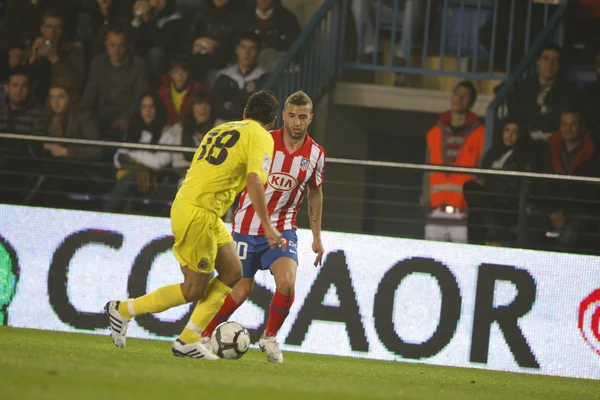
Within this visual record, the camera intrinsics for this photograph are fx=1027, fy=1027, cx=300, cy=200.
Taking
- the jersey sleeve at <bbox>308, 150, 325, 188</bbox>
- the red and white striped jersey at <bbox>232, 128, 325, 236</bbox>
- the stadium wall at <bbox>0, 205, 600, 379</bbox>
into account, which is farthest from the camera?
the stadium wall at <bbox>0, 205, 600, 379</bbox>

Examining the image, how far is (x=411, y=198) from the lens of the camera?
12523 mm

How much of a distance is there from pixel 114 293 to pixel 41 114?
3.24 m

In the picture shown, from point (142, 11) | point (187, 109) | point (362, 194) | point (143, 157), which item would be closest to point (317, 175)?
point (143, 157)

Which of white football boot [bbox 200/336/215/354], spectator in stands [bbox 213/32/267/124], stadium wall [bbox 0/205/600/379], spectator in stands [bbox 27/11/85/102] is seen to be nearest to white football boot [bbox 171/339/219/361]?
white football boot [bbox 200/336/215/354]

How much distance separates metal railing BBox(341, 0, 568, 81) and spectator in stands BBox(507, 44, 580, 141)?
819 millimetres

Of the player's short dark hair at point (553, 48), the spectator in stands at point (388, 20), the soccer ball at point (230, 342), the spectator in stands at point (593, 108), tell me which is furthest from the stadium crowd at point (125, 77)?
the soccer ball at point (230, 342)

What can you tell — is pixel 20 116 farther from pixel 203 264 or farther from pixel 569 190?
pixel 569 190

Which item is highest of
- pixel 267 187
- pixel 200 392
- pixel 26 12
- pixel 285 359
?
pixel 26 12

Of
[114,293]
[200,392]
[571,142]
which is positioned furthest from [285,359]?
[571,142]

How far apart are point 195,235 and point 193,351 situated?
0.70 meters

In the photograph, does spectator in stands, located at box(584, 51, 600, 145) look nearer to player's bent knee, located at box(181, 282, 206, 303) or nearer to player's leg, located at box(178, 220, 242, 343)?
player's leg, located at box(178, 220, 242, 343)

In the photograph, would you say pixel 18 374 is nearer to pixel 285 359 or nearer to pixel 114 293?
pixel 285 359

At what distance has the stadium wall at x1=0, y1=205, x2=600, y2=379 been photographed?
8.49m

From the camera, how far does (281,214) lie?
7113mm
